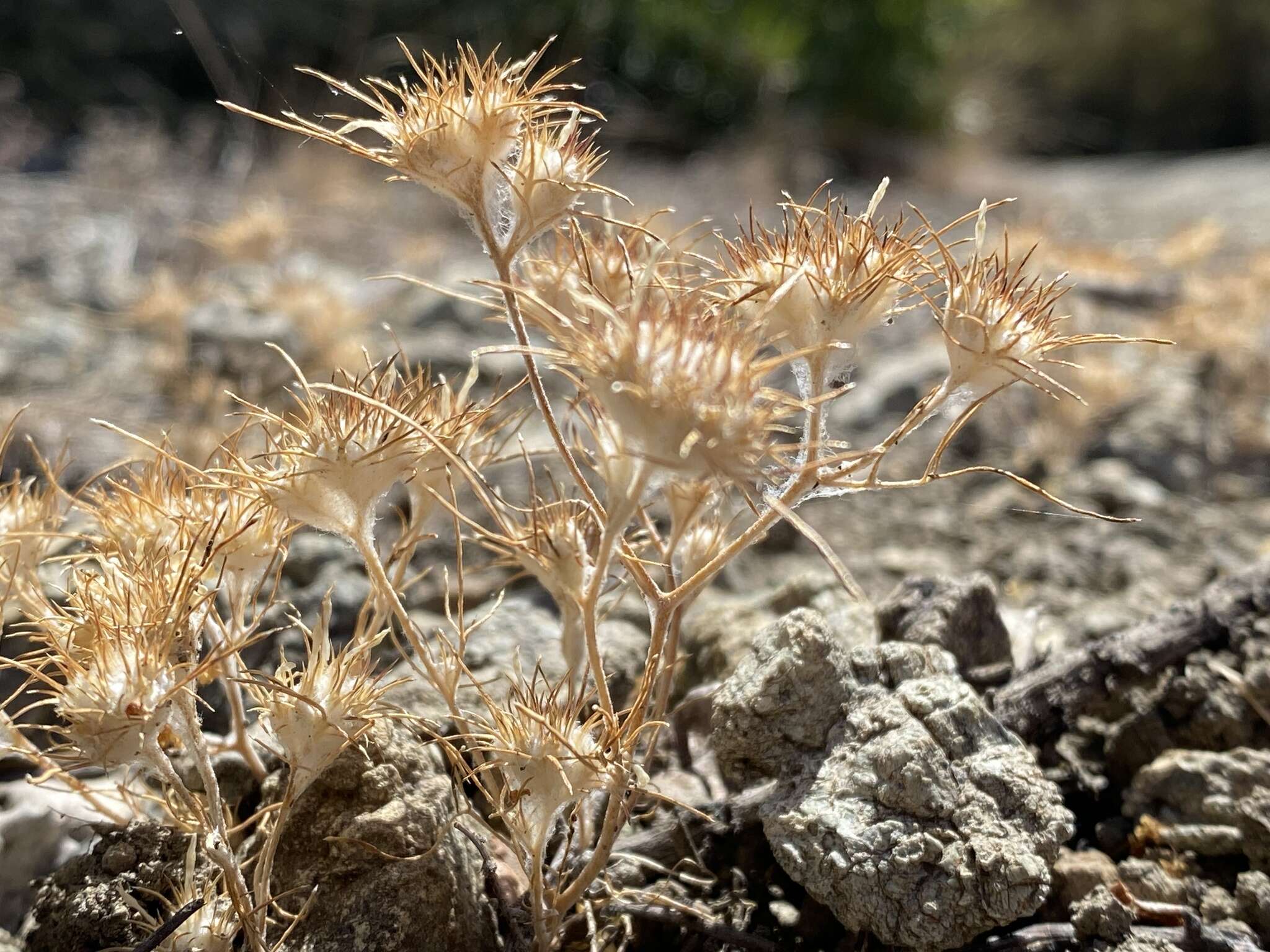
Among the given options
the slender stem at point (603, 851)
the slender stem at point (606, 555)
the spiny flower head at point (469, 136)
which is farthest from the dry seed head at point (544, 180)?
the slender stem at point (603, 851)

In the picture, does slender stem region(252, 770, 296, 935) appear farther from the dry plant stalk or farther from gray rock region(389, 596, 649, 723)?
gray rock region(389, 596, 649, 723)

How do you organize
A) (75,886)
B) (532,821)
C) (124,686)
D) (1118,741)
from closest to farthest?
(124,686) → (532,821) → (75,886) → (1118,741)

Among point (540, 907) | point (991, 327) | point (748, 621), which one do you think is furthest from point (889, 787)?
point (748, 621)

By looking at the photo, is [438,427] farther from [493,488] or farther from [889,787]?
[889,787]

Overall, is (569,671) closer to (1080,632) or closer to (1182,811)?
(1182,811)

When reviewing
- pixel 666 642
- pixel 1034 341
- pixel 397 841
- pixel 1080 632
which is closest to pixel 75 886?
pixel 397 841

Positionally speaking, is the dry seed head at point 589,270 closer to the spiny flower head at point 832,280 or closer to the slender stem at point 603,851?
the spiny flower head at point 832,280
